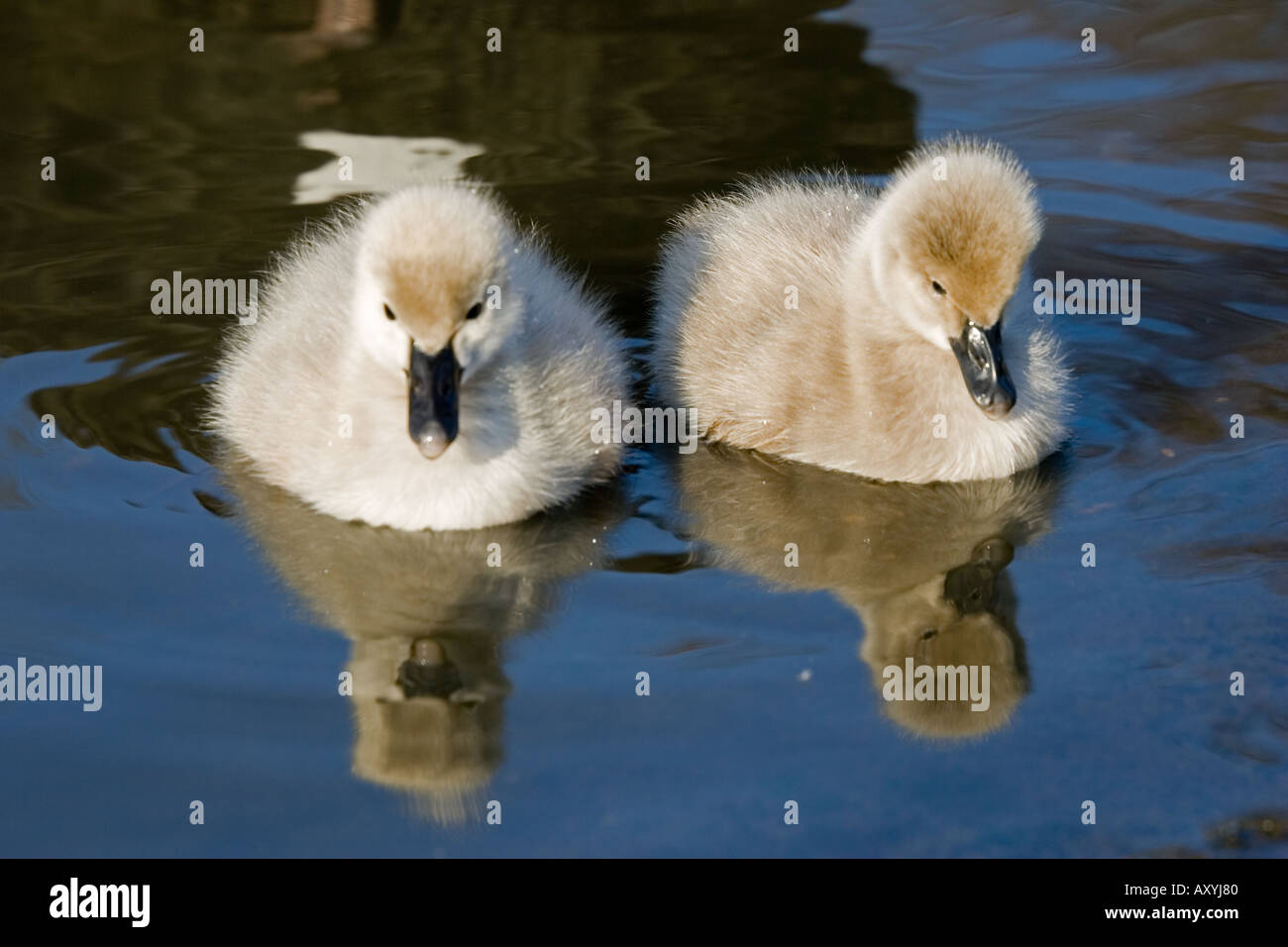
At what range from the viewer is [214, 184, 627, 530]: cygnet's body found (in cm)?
470

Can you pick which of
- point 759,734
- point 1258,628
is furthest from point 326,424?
point 1258,628

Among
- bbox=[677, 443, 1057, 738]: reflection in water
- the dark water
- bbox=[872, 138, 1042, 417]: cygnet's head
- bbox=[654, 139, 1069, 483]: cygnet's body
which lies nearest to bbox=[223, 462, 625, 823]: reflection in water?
the dark water

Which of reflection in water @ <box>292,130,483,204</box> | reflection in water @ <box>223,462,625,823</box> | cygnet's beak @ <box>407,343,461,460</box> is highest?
reflection in water @ <box>292,130,483,204</box>

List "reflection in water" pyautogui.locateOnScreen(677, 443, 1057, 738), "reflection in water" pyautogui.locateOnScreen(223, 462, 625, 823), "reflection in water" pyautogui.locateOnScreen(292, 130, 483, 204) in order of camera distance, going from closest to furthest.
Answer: "reflection in water" pyautogui.locateOnScreen(223, 462, 625, 823)
"reflection in water" pyautogui.locateOnScreen(677, 443, 1057, 738)
"reflection in water" pyautogui.locateOnScreen(292, 130, 483, 204)

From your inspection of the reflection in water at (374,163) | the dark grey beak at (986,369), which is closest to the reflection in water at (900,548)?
the dark grey beak at (986,369)

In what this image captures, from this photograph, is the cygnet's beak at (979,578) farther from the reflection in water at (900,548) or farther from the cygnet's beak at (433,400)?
the cygnet's beak at (433,400)

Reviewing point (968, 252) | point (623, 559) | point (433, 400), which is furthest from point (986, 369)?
point (433, 400)

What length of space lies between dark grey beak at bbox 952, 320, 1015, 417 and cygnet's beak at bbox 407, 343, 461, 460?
54.1 inches

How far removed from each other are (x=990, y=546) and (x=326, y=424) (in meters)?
1.81

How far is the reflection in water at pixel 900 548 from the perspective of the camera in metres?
4.38

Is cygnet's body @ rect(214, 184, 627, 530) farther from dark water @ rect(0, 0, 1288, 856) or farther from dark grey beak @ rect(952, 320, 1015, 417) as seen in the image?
dark grey beak @ rect(952, 320, 1015, 417)
